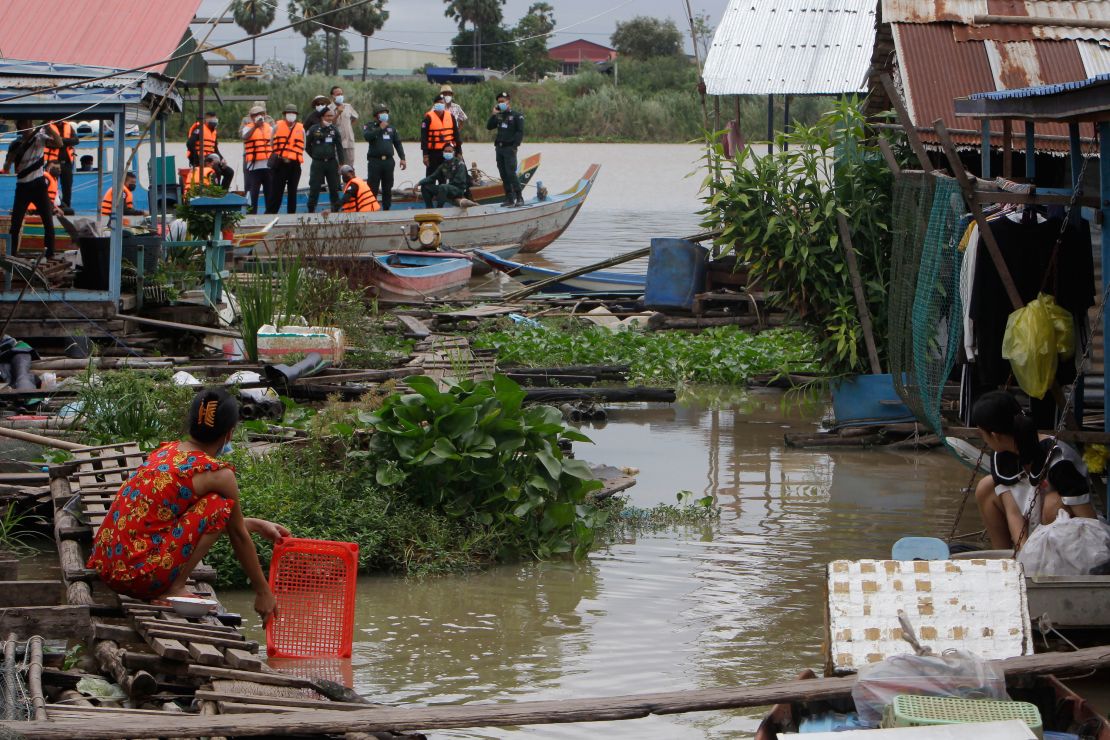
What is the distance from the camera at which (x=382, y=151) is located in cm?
2239

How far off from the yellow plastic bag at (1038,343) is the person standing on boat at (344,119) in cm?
1643

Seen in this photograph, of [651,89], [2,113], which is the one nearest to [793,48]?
[2,113]

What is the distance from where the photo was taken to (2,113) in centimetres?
1129

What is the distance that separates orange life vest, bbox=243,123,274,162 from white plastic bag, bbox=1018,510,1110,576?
17.4 metres

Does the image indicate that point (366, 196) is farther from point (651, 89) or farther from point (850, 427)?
point (651, 89)

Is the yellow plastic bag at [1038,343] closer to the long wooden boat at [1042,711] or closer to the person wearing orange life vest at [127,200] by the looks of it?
the long wooden boat at [1042,711]

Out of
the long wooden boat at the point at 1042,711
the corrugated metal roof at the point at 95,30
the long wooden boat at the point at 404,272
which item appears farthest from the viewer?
the long wooden boat at the point at 404,272

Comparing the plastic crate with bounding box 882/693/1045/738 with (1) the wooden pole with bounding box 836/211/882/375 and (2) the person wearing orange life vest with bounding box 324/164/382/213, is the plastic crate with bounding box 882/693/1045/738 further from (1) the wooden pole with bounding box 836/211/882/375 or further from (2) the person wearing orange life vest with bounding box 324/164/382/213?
(2) the person wearing orange life vest with bounding box 324/164/382/213

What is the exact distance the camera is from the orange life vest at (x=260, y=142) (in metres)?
21.5

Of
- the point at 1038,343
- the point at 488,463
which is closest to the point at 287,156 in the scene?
the point at 488,463

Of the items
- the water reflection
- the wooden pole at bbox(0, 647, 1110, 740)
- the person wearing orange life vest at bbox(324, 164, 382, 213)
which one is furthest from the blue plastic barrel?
the wooden pole at bbox(0, 647, 1110, 740)

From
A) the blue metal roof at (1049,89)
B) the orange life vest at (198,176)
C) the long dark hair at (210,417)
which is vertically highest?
the orange life vest at (198,176)

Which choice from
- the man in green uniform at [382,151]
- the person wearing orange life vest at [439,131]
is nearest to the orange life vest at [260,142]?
the man in green uniform at [382,151]

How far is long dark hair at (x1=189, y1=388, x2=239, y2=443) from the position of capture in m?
5.64
